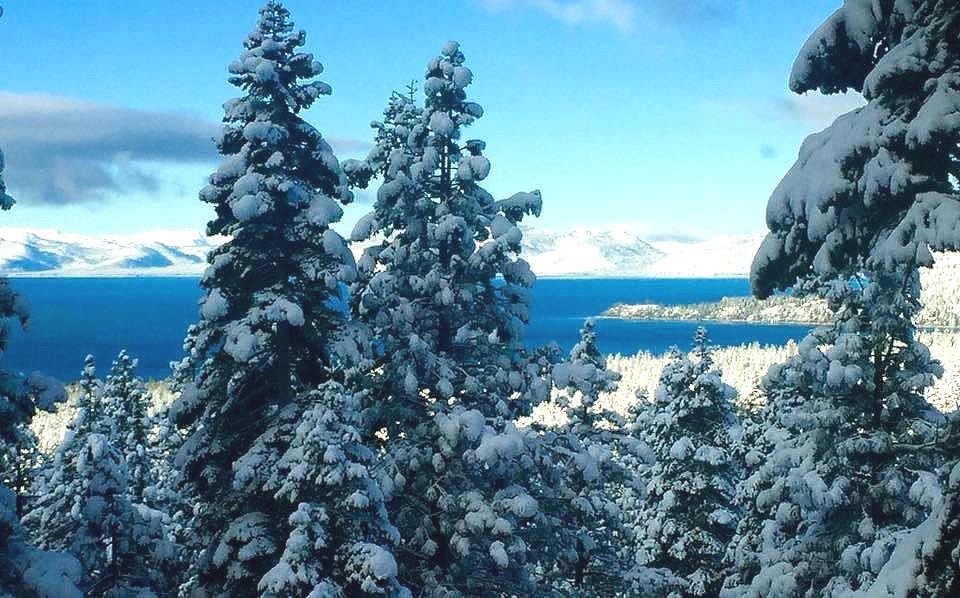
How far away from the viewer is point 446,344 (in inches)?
664

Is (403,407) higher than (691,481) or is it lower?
higher

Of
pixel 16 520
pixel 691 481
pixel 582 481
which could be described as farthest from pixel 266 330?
pixel 691 481

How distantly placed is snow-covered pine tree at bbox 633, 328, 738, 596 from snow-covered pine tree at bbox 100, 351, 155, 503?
60.7 ft

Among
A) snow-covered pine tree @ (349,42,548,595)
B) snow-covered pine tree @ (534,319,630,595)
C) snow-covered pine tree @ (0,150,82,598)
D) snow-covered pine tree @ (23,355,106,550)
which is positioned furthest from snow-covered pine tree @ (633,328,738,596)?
snow-covered pine tree @ (0,150,82,598)

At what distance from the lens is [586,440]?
20.7 metres

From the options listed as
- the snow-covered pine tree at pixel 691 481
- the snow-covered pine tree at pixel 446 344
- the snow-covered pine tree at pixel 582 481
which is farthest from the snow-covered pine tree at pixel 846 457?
the snow-covered pine tree at pixel 691 481

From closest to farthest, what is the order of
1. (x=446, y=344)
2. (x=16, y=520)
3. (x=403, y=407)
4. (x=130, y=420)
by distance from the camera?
(x=16, y=520) → (x=403, y=407) → (x=446, y=344) → (x=130, y=420)

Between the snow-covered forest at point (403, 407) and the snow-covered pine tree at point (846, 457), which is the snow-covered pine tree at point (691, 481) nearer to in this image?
the snow-covered forest at point (403, 407)

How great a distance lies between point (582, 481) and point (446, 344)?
5567mm

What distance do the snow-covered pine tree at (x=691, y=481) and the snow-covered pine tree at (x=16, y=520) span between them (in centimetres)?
1795

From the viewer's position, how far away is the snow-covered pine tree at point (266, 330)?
13.7 metres

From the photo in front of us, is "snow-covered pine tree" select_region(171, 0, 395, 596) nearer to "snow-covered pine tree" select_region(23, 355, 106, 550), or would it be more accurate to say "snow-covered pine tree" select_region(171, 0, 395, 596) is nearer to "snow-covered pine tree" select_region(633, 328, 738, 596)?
"snow-covered pine tree" select_region(23, 355, 106, 550)

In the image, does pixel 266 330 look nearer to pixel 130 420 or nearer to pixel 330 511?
pixel 330 511

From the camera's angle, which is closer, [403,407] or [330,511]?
[330,511]
